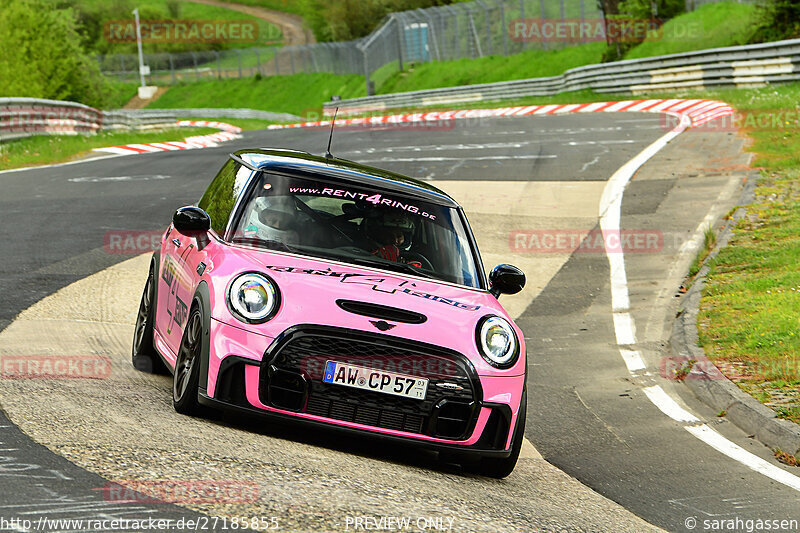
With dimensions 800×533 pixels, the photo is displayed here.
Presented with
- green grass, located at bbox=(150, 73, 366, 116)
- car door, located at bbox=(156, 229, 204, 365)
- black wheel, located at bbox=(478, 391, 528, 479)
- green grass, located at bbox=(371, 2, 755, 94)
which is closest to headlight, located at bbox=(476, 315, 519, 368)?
black wheel, located at bbox=(478, 391, 528, 479)

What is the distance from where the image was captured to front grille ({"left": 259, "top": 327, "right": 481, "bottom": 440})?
218 inches

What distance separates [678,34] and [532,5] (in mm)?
8122

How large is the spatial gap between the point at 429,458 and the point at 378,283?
109cm

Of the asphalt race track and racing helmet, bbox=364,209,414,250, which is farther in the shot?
racing helmet, bbox=364,209,414,250

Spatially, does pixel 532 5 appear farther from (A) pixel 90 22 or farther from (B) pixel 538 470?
(A) pixel 90 22

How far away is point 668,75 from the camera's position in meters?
34.7

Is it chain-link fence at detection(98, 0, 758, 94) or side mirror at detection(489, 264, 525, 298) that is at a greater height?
chain-link fence at detection(98, 0, 758, 94)

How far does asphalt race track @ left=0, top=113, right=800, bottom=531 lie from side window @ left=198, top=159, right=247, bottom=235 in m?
1.12

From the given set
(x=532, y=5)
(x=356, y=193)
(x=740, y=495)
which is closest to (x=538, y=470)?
(x=740, y=495)

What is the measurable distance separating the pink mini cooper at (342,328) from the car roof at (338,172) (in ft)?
0.31

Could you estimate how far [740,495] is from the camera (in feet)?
20.3

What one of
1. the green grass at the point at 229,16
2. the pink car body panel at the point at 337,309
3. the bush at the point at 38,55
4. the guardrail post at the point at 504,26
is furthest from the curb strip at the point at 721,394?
the green grass at the point at 229,16

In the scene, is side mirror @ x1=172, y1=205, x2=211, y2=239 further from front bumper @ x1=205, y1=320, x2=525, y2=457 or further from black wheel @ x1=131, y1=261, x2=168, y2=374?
front bumper @ x1=205, y1=320, x2=525, y2=457

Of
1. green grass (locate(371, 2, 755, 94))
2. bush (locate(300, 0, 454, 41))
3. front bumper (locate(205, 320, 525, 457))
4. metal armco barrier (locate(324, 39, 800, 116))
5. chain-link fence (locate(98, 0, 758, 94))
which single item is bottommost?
front bumper (locate(205, 320, 525, 457))
